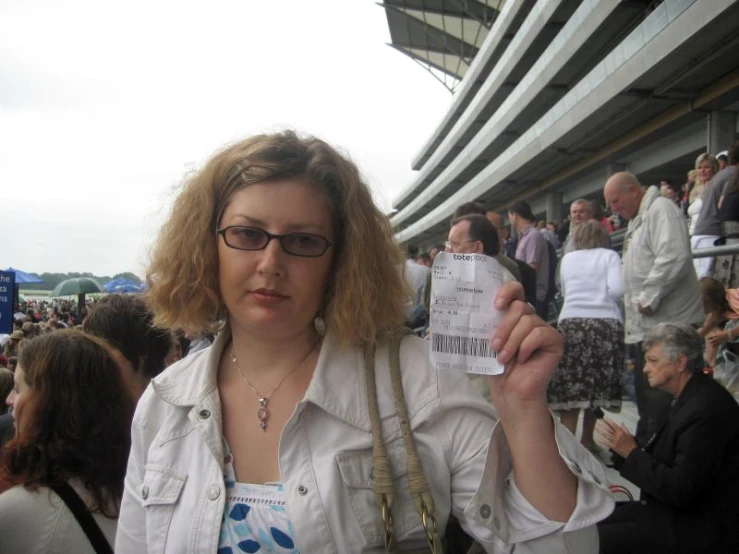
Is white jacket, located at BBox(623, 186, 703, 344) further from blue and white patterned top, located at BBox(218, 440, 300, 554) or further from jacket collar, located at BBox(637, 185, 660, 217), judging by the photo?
blue and white patterned top, located at BBox(218, 440, 300, 554)

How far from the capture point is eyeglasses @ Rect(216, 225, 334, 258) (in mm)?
1556

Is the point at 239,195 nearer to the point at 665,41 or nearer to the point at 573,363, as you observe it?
the point at 573,363

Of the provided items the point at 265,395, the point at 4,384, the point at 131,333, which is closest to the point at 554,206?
the point at 4,384

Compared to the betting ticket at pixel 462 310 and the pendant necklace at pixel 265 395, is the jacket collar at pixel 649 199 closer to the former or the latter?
the pendant necklace at pixel 265 395

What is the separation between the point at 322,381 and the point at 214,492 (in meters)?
0.38

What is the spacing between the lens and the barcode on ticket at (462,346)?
1270mm

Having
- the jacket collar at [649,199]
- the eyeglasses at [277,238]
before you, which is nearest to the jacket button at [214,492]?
the eyeglasses at [277,238]

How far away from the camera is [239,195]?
1612 millimetres

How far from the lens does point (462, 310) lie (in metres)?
1.27

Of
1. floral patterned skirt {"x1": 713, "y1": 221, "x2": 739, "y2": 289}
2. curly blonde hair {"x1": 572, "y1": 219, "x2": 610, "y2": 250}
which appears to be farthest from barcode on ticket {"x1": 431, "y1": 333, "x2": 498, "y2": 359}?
floral patterned skirt {"x1": 713, "y1": 221, "x2": 739, "y2": 289}

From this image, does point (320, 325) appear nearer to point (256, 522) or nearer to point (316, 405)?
point (316, 405)

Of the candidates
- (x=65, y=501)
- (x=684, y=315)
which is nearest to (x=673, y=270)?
(x=684, y=315)

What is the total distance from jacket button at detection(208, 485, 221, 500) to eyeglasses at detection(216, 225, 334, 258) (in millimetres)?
613

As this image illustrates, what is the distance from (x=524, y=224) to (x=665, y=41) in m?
8.38
